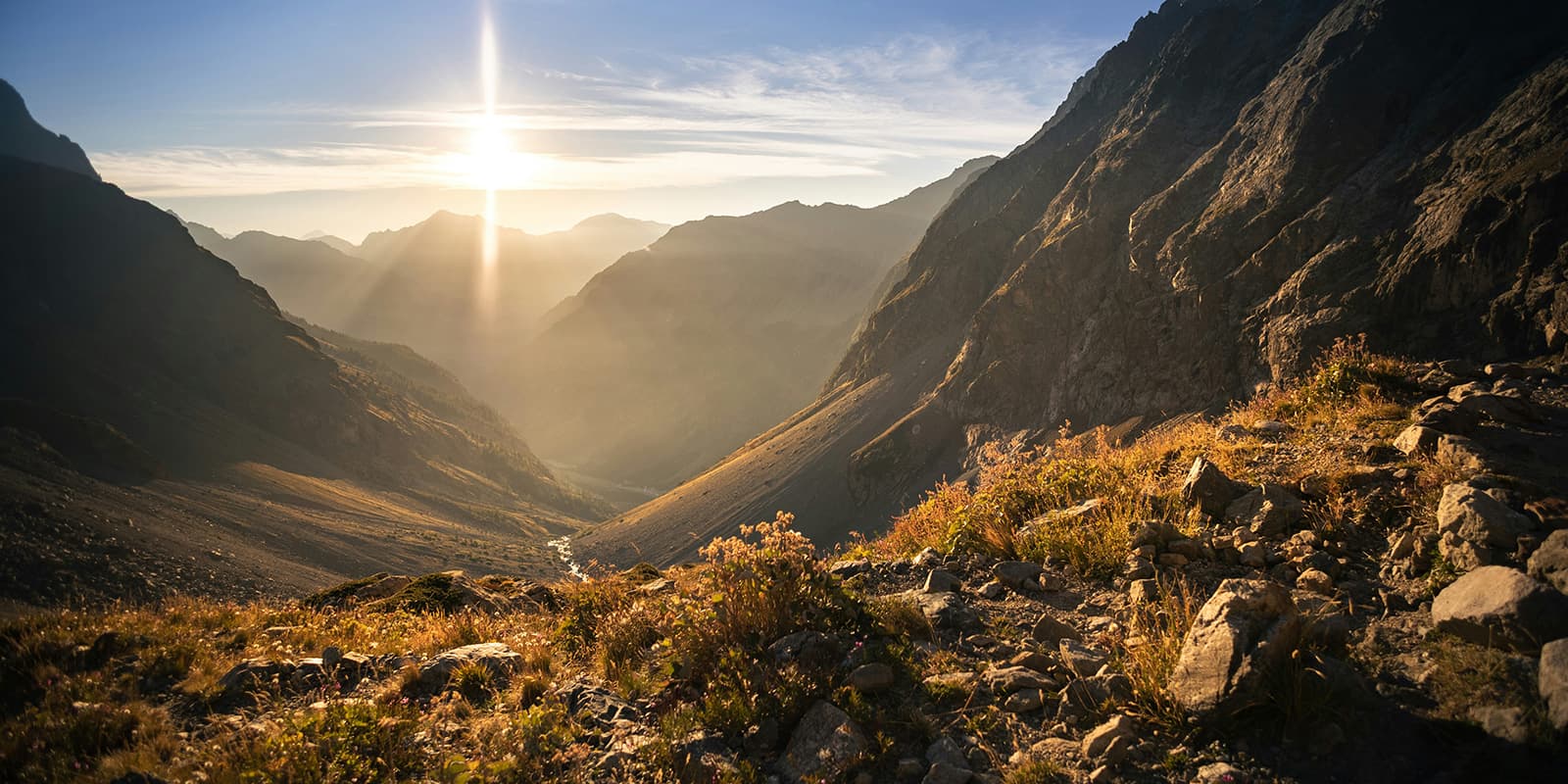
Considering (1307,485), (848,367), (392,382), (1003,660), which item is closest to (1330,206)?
(1307,485)

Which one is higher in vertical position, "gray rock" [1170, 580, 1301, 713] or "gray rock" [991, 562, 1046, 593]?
"gray rock" [1170, 580, 1301, 713]

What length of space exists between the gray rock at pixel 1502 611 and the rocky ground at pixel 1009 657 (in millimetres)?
18

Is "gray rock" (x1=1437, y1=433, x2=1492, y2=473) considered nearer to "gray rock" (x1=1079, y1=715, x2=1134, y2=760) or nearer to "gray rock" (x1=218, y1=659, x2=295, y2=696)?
"gray rock" (x1=1079, y1=715, x2=1134, y2=760)

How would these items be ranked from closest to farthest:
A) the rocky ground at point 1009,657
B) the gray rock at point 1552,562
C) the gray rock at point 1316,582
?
the rocky ground at point 1009,657 → the gray rock at point 1552,562 → the gray rock at point 1316,582

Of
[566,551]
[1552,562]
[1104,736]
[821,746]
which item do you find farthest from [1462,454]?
[566,551]

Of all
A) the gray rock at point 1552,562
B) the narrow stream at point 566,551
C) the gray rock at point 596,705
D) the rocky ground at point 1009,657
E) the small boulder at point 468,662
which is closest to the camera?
the rocky ground at point 1009,657

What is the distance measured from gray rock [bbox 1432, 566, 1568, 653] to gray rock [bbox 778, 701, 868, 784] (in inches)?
145

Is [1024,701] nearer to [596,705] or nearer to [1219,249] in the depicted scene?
[596,705]

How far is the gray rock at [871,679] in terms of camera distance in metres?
4.96

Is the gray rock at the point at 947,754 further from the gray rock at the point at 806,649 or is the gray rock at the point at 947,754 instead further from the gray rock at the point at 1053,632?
the gray rock at the point at 1053,632

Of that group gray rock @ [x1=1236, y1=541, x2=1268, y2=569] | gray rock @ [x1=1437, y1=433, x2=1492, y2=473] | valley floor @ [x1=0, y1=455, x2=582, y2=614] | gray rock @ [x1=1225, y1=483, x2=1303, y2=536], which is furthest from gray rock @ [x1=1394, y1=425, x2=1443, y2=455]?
valley floor @ [x1=0, y1=455, x2=582, y2=614]

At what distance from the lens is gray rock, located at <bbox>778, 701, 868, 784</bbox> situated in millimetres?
4273

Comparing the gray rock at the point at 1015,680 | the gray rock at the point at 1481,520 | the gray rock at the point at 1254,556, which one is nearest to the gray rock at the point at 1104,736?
the gray rock at the point at 1015,680

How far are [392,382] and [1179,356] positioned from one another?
151 meters
